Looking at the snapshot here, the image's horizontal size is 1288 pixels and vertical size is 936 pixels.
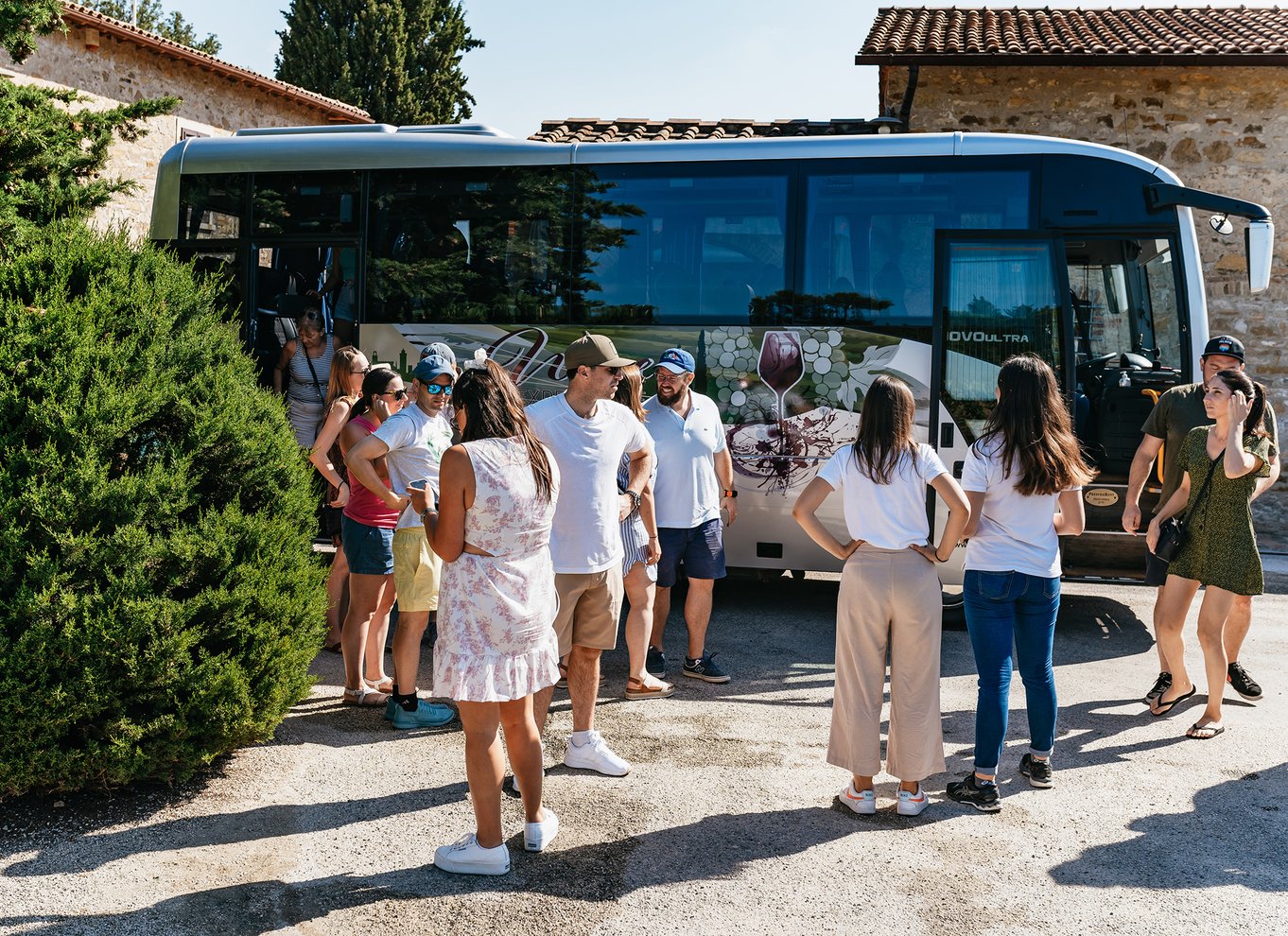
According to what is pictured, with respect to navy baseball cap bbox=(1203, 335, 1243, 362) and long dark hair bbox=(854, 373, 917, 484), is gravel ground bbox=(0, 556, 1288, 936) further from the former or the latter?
navy baseball cap bbox=(1203, 335, 1243, 362)

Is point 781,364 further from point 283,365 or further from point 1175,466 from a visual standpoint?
point 283,365

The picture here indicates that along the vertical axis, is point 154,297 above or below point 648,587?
above

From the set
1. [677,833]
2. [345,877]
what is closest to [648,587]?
[677,833]

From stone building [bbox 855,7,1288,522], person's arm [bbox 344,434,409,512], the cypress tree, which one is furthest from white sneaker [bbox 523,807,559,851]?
the cypress tree

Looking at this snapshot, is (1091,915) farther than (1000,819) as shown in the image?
No

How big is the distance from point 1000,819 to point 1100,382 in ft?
14.3

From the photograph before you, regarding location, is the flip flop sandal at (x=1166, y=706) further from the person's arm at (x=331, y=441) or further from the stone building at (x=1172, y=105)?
the stone building at (x=1172, y=105)

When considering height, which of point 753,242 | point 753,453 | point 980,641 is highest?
point 753,242

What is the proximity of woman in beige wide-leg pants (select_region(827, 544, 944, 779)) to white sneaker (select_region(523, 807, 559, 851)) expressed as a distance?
1230mm

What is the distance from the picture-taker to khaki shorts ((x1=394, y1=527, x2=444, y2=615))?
5.55 m

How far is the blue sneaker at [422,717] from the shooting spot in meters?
5.59

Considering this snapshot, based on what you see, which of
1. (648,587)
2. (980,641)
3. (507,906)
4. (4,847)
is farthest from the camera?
(648,587)

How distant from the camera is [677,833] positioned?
14.5 ft

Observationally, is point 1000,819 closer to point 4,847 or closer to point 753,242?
point 4,847
